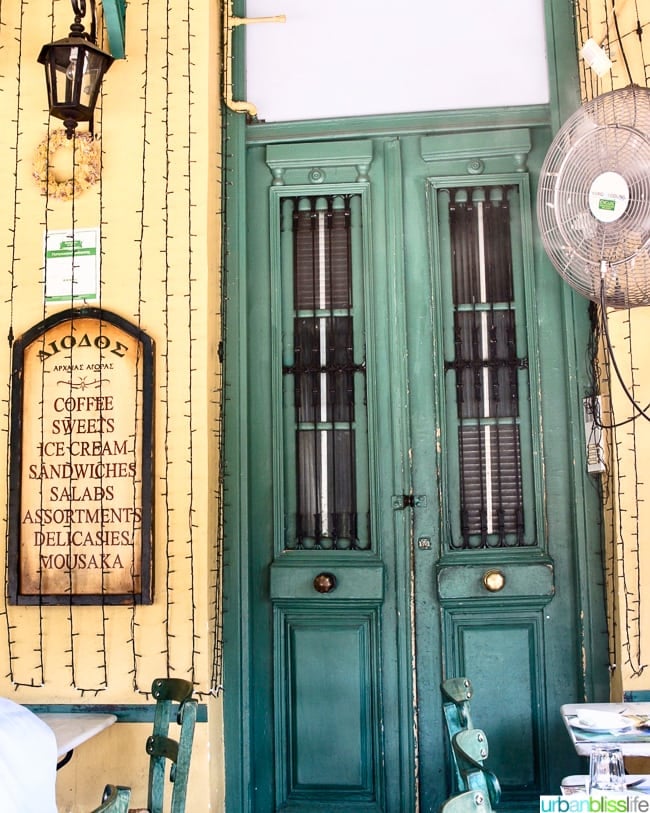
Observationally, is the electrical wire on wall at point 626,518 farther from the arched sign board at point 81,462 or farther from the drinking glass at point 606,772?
the arched sign board at point 81,462

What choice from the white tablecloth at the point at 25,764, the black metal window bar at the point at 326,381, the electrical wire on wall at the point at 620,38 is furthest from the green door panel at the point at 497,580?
the electrical wire on wall at the point at 620,38

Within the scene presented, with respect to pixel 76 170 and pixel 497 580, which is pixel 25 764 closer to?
pixel 497 580

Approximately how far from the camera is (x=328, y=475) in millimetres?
3428

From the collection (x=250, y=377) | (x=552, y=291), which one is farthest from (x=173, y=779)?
(x=552, y=291)

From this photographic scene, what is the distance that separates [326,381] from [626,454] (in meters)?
1.14

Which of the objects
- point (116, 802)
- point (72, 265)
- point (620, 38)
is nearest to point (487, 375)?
point (620, 38)

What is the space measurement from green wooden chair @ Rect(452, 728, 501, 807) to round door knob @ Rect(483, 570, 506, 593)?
4.14 ft

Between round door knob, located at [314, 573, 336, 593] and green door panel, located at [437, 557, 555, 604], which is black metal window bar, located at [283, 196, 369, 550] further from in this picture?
green door panel, located at [437, 557, 555, 604]

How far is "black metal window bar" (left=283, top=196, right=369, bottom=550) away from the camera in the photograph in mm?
3414

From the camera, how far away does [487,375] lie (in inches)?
134

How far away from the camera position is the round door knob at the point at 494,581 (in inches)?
128

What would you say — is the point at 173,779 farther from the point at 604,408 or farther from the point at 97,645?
the point at 604,408

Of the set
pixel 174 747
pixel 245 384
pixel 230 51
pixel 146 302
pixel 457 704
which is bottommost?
pixel 174 747

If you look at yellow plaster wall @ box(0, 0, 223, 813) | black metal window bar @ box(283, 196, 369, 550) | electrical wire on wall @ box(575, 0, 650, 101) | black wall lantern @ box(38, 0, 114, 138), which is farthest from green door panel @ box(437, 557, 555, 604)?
black wall lantern @ box(38, 0, 114, 138)
